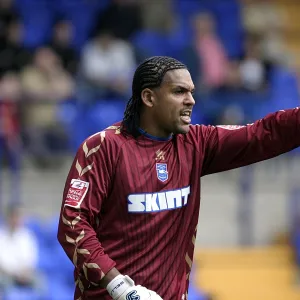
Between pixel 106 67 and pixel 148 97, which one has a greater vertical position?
pixel 106 67

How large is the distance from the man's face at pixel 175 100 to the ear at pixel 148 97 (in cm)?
2

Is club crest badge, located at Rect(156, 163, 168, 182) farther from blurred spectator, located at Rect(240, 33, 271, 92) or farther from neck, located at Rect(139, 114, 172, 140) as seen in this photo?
blurred spectator, located at Rect(240, 33, 271, 92)

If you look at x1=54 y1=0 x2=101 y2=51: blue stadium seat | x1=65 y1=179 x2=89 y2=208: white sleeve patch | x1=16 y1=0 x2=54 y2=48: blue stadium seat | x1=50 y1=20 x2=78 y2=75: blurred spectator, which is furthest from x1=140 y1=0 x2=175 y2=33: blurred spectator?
x1=65 y1=179 x2=89 y2=208: white sleeve patch

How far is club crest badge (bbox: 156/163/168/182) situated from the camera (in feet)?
15.3

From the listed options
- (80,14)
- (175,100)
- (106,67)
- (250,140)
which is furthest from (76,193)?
(80,14)

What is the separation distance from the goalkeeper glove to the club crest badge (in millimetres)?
544

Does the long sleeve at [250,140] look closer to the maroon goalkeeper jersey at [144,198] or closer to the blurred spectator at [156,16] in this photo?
the maroon goalkeeper jersey at [144,198]

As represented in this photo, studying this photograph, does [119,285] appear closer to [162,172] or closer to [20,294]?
[162,172]

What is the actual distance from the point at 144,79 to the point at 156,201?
59 centimetres

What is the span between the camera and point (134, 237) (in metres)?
4.60

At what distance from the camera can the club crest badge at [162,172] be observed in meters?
4.67

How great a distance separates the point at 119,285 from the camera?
14.3 feet

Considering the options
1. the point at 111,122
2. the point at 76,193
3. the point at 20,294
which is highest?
the point at 111,122

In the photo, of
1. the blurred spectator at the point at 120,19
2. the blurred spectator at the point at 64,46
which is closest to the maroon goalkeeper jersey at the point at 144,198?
the blurred spectator at the point at 64,46
